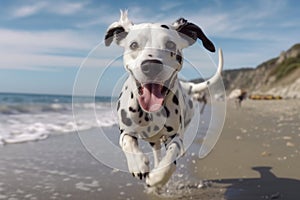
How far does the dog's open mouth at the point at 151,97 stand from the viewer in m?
3.52

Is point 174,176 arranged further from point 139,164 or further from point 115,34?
point 115,34

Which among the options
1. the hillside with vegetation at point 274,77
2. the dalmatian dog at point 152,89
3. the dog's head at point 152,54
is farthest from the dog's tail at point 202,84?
the hillside with vegetation at point 274,77

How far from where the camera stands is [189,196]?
4.68 m

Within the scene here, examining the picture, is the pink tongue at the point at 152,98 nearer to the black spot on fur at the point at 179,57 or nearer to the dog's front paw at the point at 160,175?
the black spot on fur at the point at 179,57

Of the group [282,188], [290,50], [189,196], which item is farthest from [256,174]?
[290,50]

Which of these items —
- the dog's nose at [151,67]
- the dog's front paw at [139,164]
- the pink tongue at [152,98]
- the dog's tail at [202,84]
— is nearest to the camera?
the dog's nose at [151,67]

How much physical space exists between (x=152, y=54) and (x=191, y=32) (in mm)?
806

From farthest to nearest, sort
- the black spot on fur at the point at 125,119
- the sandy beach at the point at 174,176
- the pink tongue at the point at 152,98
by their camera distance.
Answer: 1. the sandy beach at the point at 174,176
2. the black spot on fur at the point at 125,119
3. the pink tongue at the point at 152,98

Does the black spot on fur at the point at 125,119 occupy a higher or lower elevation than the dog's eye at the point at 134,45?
lower

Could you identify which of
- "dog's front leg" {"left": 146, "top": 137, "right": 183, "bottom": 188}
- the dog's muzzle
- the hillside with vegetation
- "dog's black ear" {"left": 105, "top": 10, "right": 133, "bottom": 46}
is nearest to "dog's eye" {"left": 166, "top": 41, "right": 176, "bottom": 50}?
the dog's muzzle

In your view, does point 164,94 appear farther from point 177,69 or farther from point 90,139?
point 90,139

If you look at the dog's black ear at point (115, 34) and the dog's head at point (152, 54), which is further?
the dog's black ear at point (115, 34)

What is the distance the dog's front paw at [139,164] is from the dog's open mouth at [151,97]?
50 cm

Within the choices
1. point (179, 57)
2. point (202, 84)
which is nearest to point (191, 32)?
point (179, 57)
